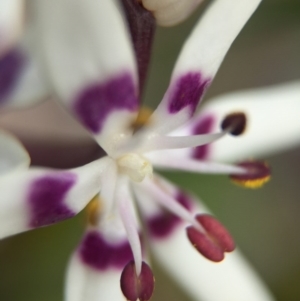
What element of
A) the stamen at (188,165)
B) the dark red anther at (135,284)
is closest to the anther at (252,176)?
the stamen at (188,165)

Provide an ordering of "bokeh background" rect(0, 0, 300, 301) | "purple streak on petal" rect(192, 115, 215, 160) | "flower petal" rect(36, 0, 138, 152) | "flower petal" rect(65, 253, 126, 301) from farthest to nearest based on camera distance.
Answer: "bokeh background" rect(0, 0, 300, 301)
"purple streak on petal" rect(192, 115, 215, 160)
"flower petal" rect(65, 253, 126, 301)
"flower petal" rect(36, 0, 138, 152)

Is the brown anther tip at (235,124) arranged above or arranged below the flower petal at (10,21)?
below

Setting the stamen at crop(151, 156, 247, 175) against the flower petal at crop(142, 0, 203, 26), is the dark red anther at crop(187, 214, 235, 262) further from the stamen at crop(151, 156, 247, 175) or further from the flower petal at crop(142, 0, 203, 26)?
the flower petal at crop(142, 0, 203, 26)

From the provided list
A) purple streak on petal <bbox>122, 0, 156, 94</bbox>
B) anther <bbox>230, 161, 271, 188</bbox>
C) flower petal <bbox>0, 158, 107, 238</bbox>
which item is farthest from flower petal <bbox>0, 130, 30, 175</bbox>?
anther <bbox>230, 161, 271, 188</bbox>

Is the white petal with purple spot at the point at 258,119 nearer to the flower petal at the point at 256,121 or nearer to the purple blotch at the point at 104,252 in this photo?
the flower petal at the point at 256,121

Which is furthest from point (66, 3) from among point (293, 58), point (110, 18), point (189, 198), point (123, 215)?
point (293, 58)

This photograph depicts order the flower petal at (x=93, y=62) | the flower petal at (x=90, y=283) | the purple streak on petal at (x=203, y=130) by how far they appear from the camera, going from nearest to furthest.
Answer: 1. the flower petal at (x=93, y=62)
2. the flower petal at (x=90, y=283)
3. the purple streak on petal at (x=203, y=130)

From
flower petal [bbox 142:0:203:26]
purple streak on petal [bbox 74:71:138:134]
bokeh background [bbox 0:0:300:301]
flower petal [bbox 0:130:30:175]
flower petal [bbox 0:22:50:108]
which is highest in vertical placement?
flower petal [bbox 142:0:203:26]

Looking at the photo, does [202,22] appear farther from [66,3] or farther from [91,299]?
[91,299]
